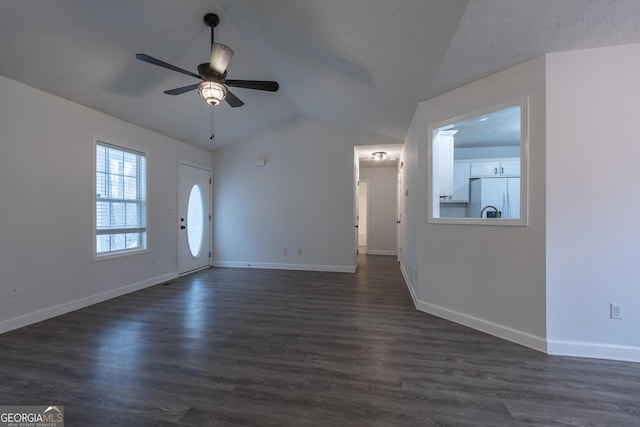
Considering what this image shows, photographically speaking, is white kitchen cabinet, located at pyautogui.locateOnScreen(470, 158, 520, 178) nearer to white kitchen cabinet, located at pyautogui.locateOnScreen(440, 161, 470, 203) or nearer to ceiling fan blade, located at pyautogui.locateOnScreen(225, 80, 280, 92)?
white kitchen cabinet, located at pyautogui.locateOnScreen(440, 161, 470, 203)

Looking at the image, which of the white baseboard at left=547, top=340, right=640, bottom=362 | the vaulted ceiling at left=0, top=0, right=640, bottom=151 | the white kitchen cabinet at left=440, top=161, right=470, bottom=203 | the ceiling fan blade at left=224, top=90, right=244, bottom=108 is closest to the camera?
the vaulted ceiling at left=0, top=0, right=640, bottom=151

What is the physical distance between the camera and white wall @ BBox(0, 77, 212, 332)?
2680mm

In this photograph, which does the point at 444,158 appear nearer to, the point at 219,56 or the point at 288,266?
the point at 219,56

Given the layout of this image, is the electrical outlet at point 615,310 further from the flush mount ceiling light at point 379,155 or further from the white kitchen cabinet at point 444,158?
the flush mount ceiling light at point 379,155

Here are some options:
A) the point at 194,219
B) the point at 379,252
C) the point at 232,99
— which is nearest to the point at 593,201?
the point at 232,99

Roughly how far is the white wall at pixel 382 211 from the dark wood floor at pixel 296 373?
451 centimetres

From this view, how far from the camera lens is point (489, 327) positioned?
2646 millimetres

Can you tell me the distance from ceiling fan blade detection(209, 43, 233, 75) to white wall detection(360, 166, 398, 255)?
5.93 metres

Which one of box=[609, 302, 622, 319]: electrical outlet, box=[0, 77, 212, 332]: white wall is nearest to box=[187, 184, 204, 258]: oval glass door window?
box=[0, 77, 212, 332]: white wall

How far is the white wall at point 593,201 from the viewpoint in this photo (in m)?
2.15

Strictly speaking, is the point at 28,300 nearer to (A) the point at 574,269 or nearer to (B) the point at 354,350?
(B) the point at 354,350

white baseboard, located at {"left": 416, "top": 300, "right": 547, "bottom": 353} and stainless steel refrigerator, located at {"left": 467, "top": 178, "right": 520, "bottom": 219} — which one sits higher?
stainless steel refrigerator, located at {"left": 467, "top": 178, "right": 520, "bottom": 219}

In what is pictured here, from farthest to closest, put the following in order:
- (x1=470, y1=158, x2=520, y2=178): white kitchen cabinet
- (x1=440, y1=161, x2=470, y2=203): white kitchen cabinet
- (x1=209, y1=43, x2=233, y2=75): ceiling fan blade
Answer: (x1=440, y1=161, x2=470, y2=203): white kitchen cabinet < (x1=470, y1=158, x2=520, y2=178): white kitchen cabinet < (x1=209, y1=43, x2=233, y2=75): ceiling fan blade

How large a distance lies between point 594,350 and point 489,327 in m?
0.73
